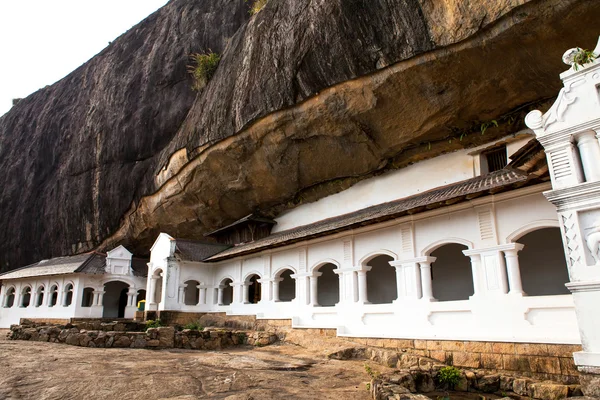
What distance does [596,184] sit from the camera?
6156 millimetres

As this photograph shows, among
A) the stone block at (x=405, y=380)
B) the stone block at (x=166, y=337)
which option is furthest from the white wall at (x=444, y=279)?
the stone block at (x=166, y=337)

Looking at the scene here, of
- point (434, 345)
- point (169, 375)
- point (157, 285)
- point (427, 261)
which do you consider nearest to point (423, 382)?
point (434, 345)

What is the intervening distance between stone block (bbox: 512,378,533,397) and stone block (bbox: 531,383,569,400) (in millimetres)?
151

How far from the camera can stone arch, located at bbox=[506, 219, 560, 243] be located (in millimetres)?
8719

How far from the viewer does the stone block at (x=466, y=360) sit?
349 inches

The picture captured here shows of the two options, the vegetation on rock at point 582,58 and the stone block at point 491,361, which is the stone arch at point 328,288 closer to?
the stone block at point 491,361

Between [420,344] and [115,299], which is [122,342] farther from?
[115,299]

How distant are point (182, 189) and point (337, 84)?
10.3m

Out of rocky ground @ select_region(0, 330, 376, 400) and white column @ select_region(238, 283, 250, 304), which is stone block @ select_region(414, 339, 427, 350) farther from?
white column @ select_region(238, 283, 250, 304)

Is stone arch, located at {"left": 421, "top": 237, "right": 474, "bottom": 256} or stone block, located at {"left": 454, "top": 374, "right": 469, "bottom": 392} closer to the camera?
stone block, located at {"left": 454, "top": 374, "right": 469, "bottom": 392}

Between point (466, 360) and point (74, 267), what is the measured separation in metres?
21.2

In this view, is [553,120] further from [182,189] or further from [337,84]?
[182,189]

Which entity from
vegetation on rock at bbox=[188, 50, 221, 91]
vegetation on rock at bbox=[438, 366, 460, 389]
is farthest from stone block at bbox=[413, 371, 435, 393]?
vegetation on rock at bbox=[188, 50, 221, 91]

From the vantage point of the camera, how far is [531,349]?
26.9ft
